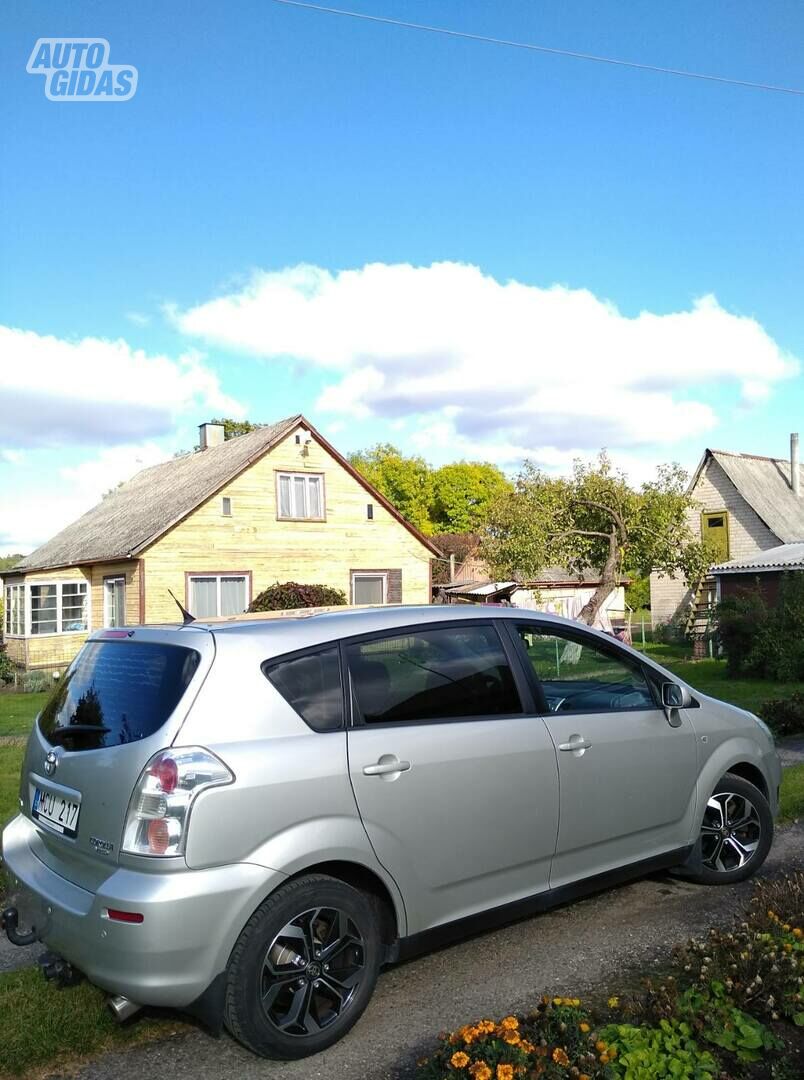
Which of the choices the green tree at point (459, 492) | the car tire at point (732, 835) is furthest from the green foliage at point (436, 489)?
the car tire at point (732, 835)

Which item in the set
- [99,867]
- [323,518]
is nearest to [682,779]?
[99,867]

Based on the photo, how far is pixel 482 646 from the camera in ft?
15.0

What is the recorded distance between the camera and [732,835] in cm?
546

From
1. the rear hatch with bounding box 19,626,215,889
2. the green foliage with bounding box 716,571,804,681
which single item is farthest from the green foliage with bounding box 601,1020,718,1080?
the green foliage with bounding box 716,571,804,681

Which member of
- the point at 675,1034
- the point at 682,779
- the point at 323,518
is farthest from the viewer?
the point at 323,518

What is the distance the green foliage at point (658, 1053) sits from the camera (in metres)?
3.04

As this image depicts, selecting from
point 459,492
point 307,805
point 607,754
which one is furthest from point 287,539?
point 459,492

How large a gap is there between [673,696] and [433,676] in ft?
5.37

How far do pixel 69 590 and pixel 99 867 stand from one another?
2602 cm

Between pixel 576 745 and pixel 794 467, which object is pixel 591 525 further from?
pixel 576 745

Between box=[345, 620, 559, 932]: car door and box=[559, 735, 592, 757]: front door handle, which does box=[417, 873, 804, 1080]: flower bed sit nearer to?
box=[345, 620, 559, 932]: car door

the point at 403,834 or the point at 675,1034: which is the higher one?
the point at 403,834

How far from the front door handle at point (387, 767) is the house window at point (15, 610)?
1031 inches

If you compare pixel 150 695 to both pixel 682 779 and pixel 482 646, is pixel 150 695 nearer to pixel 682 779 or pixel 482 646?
pixel 482 646
